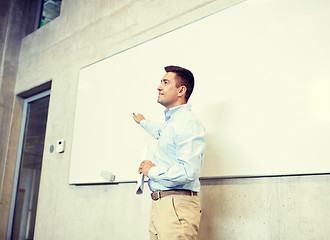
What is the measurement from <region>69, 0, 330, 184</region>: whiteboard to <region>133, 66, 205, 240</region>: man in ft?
1.33

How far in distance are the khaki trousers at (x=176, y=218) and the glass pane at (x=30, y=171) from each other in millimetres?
2665

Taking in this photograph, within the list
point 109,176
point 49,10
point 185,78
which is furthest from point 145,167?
point 49,10

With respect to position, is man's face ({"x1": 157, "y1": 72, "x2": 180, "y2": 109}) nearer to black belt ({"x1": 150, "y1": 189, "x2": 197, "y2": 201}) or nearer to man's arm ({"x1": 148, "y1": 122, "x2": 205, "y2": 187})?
man's arm ({"x1": 148, "y1": 122, "x2": 205, "y2": 187})

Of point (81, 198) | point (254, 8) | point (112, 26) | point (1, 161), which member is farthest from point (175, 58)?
point (1, 161)

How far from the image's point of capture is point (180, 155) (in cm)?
188

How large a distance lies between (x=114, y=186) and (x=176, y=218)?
4.17ft

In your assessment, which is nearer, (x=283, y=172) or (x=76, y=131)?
(x=283, y=172)

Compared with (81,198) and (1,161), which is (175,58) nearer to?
(81,198)

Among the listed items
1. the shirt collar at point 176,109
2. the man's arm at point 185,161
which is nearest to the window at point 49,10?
the shirt collar at point 176,109

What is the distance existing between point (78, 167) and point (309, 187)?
2.07m

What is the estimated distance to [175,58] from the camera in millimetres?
2850

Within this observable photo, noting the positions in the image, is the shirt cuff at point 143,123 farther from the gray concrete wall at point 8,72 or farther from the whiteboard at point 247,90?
the gray concrete wall at point 8,72

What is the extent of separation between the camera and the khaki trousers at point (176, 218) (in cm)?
186

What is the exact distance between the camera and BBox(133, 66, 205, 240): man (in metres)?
1.85
